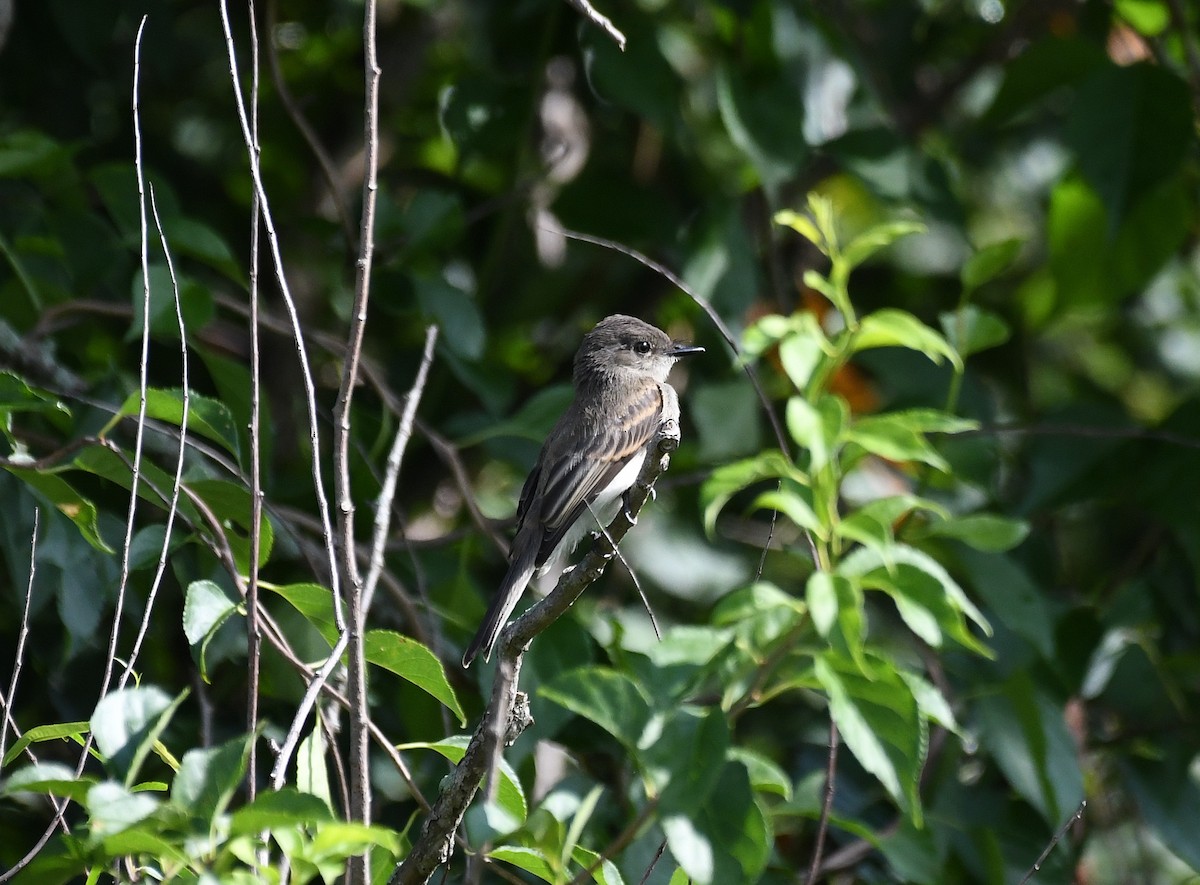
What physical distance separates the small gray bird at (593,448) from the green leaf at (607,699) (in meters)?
1.13

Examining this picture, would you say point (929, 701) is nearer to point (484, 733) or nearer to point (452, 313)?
point (484, 733)

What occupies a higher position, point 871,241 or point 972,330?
point 871,241

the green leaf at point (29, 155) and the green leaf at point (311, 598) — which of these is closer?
the green leaf at point (311, 598)

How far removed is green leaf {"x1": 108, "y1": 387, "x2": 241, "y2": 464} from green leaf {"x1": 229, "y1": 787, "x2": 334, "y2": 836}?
945 mm

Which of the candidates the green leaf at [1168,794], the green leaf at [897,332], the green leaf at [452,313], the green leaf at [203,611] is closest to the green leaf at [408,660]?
the green leaf at [203,611]

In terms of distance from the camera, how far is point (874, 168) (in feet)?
14.6

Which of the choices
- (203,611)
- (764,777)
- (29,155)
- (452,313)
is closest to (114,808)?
(203,611)

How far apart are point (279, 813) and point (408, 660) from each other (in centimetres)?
70

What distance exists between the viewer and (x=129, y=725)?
1.92 m

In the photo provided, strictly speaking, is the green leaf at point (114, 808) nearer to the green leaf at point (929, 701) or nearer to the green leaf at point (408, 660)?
the green leaf at point (408, 660)

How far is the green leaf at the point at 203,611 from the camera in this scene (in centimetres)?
237

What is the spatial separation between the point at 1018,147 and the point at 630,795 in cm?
402

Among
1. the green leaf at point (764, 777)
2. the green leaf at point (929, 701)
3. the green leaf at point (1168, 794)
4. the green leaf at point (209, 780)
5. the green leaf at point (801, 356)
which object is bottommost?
the green leaf at point (1168, 794)

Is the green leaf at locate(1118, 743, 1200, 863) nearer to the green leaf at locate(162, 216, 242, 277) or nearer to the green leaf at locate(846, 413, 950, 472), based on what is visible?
the green leaf at locate(846, 413, 950, 472)
